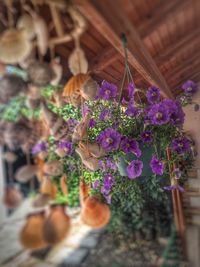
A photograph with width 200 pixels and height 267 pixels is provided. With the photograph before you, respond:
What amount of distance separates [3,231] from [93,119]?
1.88 m

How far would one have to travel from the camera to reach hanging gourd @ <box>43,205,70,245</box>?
390 millimetres

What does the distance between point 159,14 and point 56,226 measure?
762 mm

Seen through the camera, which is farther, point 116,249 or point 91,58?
point 116,249

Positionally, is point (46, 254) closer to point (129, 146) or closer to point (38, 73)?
point (129, 146)

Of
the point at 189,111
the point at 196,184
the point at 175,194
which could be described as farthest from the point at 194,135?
the point at 175,194

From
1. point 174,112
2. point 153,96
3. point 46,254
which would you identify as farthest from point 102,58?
point 46,254

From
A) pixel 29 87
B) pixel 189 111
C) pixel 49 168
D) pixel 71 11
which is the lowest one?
pixel 49 168

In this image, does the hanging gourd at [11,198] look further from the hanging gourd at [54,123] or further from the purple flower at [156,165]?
the purple flower at [156,165]

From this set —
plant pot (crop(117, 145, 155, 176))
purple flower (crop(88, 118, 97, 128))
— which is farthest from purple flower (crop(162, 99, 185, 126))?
purple flower (crop(88, 118, 97, 128))

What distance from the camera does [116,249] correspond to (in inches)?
113

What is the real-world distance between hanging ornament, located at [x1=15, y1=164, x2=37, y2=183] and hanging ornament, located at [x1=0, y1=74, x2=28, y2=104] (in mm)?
116

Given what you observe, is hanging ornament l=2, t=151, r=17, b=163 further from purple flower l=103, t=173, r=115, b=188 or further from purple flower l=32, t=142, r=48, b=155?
purple flower l=103, t=173, r=115, b=188

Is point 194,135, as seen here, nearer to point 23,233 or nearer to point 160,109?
point 160,109

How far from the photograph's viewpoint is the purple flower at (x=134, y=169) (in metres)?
0.91
